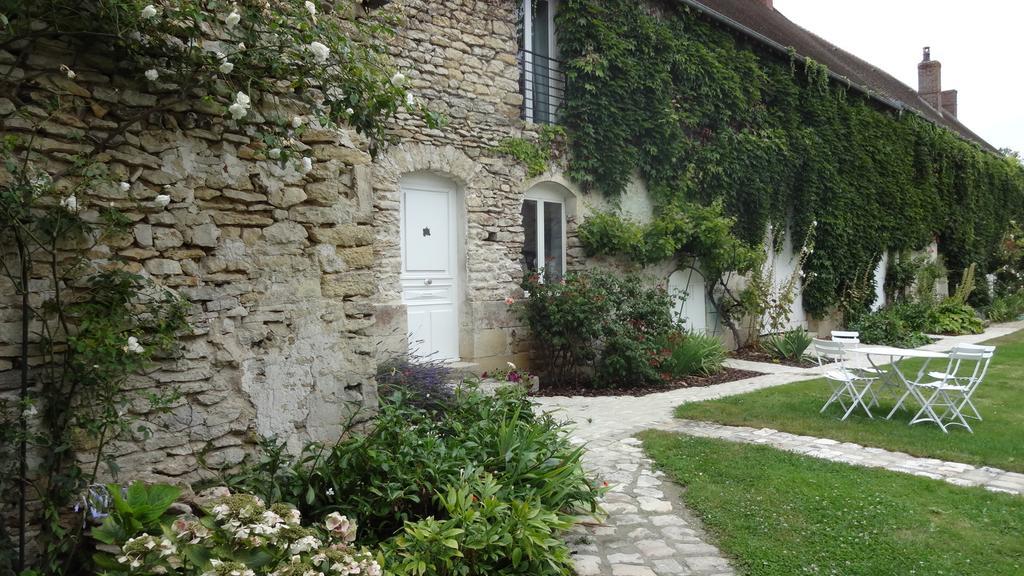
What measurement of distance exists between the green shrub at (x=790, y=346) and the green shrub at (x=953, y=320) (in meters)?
5.71

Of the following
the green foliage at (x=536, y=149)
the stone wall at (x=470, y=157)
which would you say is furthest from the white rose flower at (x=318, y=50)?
the green foliage at (x=536, y=149)

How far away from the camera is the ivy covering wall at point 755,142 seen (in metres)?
9.70

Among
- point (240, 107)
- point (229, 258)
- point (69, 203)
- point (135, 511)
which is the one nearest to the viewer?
point (135, 511)

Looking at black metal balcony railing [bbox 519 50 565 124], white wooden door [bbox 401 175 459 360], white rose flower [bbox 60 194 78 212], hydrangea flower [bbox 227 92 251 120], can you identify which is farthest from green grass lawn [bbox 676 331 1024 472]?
white rose flower [bbox 60 194 78 212]

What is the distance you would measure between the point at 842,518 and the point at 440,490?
2.33 m

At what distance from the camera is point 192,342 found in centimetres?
350

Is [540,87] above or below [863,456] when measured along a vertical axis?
above

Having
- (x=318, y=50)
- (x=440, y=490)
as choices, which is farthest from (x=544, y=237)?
(x=318, y=50)

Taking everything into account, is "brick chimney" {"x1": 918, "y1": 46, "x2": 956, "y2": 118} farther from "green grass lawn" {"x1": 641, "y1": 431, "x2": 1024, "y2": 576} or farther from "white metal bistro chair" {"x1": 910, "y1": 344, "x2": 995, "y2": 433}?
"green grass lawn" {"x1": 641, "y1": 431, "x2": 1024, "y2": 576}

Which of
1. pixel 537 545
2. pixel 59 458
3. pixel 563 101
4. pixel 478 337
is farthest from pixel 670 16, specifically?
pixel 59 458

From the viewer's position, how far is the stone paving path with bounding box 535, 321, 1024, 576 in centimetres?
362

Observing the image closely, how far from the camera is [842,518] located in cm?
407

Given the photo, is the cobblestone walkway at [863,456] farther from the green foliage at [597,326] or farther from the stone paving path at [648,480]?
A: the green foliage at [597,326]

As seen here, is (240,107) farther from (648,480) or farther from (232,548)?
(648,480)
